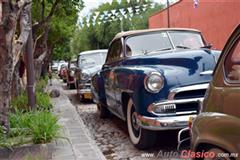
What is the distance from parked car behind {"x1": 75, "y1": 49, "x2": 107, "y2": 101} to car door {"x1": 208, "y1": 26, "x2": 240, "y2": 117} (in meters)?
10.9

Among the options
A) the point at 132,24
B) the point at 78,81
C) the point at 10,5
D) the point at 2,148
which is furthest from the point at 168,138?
the point at 132,24

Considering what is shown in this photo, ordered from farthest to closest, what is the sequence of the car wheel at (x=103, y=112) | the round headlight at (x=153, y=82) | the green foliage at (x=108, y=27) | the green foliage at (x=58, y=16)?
the green foliage at (x=108, y=27) < the green foliage at (x=58, y=16) < the car wheel at (x=103, y=112) < the round headlight at (x=153, y=82)

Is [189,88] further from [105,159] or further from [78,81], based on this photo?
[78,81]

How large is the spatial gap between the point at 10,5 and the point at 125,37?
98.5 inches

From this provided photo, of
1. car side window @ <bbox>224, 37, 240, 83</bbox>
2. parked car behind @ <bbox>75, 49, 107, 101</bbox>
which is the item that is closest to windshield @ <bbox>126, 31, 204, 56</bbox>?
car side window @ <bbox>224, 37, 240, 83</bbox>

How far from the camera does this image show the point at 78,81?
1582cm

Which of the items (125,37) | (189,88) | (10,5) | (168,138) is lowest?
(168,138)

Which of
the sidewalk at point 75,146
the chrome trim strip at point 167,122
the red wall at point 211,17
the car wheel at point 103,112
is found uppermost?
the red wall at point 211,17

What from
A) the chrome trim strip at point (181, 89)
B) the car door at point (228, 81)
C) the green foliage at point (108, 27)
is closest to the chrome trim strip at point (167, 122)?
the chrome trim strip at point (181, 89)

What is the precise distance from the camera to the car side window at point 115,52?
8.93 metres

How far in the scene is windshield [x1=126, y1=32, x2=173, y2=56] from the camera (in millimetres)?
8312

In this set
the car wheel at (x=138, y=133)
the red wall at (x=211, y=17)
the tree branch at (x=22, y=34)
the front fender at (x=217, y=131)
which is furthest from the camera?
the red wall at (x=211, y=17)

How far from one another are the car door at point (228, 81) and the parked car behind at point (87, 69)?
35.9 feet

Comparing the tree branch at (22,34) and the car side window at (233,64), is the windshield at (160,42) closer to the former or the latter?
the tree branch at (22,34)
